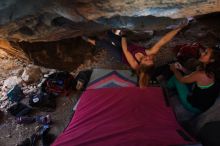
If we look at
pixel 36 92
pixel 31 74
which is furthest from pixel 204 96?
pixel 31 74

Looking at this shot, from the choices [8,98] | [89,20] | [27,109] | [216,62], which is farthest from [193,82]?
[8,98]

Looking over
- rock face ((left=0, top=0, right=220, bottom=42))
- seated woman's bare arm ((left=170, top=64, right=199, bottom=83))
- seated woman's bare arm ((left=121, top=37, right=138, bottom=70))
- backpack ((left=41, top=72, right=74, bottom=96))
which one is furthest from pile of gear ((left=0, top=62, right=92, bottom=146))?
rock face ((left=0, top=0, right=220, bottom=42))

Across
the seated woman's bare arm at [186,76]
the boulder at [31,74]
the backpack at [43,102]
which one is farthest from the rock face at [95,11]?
the boulder at [31,74]

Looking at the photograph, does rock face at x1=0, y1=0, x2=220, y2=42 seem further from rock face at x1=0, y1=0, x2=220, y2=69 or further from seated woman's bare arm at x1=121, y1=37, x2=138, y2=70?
seated woman's bare arm at x1=121, y1=37, x2=138, y2=70

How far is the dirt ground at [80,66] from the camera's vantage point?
12.7 feet

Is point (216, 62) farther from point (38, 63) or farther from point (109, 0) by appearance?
point (38, 63)

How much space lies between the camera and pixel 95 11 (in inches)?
95.0

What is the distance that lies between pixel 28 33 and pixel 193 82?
193 centimetres

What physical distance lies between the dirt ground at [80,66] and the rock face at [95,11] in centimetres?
157

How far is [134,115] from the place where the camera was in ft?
9.87

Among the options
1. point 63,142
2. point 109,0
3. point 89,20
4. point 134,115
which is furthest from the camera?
point 134,115

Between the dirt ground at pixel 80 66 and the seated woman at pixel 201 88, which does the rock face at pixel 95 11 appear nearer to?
the seated woman at pixel 201 88

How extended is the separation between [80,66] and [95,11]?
2.41 metres

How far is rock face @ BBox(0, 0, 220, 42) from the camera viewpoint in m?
2.26
